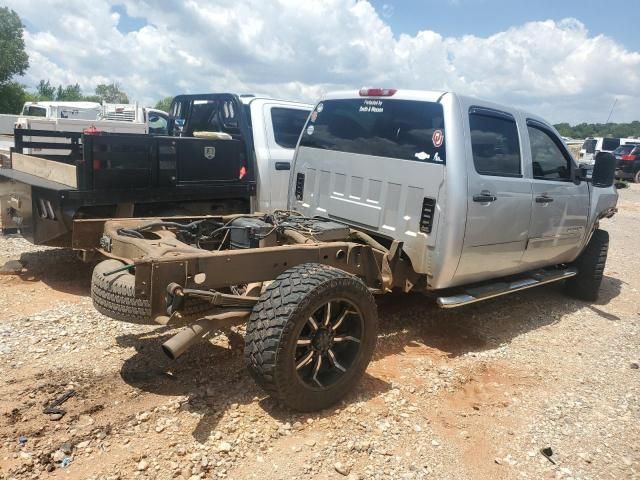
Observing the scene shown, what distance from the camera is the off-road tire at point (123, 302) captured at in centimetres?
324

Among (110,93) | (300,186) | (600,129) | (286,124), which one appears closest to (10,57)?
(110,93)

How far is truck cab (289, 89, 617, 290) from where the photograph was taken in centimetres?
428

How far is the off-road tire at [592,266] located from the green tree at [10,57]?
37.7 metres

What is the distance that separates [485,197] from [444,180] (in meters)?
0.45

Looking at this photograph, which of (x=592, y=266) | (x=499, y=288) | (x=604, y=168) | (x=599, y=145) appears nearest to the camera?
(x=499, y=288)

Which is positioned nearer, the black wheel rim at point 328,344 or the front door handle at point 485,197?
the black wheel rim at point 328,344

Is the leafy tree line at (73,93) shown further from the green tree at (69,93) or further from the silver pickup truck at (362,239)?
the silver pickup truck at (362,239)

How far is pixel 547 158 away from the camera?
208 inches

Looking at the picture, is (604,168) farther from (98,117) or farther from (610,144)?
(610,144)

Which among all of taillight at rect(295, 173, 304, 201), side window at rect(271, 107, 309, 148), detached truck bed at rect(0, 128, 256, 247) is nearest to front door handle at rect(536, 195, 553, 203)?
taillight at rect(295, 173, 304, 201)

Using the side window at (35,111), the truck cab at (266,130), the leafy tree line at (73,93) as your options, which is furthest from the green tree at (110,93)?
the truck cab at (266,130)

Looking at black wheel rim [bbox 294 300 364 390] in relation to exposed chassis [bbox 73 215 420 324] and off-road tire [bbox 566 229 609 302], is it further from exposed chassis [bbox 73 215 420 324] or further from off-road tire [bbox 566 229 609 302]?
off-road tire [bbox 566 229 609 302]

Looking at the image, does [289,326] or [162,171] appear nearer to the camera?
[289,326]

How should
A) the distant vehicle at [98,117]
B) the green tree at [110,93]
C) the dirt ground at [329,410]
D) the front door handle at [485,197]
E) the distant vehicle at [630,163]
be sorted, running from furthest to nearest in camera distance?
the green tree at [110,93], the distant vehicle at [630,163], the distant vehicle at [98,117], the front door handle at [485,197], the dirt ground at [329,410]
